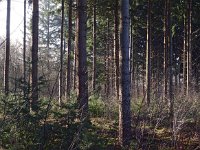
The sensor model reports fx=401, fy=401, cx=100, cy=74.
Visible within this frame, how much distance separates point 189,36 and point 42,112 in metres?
17.4

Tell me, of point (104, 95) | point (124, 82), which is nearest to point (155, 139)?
point (124, 82)

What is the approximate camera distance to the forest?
6.25 meters

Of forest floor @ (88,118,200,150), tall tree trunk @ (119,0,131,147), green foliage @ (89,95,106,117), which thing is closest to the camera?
forest floor @ (88,118,200,150)

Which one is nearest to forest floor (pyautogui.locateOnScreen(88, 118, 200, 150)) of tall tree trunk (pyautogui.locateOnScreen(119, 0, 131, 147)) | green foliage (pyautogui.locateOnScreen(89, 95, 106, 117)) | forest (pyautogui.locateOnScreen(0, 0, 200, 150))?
forest (pyautogui.locateOnScreen(0, 0, 200, 150))

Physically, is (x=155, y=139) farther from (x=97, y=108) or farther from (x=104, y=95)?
(x=104, y=95)

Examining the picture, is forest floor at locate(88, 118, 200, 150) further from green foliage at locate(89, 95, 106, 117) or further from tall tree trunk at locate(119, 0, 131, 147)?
green foliage at locate(89, 95, 106, 117)

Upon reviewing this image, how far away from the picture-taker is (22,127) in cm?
738

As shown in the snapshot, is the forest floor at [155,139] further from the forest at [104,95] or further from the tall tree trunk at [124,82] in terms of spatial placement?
the tall tree trunk at [124,82]

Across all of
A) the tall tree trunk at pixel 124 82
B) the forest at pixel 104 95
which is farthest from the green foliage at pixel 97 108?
the tall tree trunk at pixel 124 82

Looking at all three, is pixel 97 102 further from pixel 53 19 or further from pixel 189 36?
pixel 53 19

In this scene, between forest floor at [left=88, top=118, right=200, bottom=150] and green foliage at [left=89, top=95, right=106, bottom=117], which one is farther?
green foliage at [left=89, top=95, right=106, bottom=117]

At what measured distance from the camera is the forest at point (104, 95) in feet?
20.5

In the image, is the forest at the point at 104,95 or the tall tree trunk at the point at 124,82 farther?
the tall tree trunk at the point at 124,82

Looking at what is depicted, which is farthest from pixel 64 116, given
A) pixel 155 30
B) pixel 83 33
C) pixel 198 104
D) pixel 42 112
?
pixel 155 30
